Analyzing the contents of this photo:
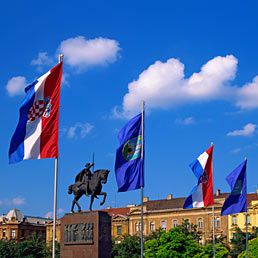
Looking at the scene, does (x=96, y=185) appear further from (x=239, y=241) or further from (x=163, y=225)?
(x=163, y=225)

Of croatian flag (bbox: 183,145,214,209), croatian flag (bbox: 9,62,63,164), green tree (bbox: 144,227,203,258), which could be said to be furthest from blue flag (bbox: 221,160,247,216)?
green tree (bbox: 144,227,203,258)

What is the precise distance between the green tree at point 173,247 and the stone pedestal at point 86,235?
38.9 m

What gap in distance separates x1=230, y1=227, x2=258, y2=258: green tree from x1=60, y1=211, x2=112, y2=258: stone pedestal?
5011 centimetres

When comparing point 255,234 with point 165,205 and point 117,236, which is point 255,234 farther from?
point 117,236

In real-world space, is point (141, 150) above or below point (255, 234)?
above

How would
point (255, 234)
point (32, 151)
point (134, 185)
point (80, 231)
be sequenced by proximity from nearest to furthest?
point (32, 151), point (134, 185), point (80, 231), point (255, 234)

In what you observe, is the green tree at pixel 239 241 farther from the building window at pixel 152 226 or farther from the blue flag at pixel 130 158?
the blue flag at pixel 130 158

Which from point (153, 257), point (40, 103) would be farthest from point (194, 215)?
point (40, 103)

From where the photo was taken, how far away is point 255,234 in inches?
2945

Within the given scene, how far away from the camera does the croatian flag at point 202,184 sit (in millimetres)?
30000

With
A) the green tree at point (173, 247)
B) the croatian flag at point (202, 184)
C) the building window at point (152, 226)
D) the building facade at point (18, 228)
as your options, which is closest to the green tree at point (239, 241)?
the green tree at point (173, 247)

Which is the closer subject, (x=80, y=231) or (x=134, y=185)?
(x=134, y=185)

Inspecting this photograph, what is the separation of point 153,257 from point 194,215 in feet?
75.4

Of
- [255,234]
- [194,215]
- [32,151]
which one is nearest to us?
[32,151]
